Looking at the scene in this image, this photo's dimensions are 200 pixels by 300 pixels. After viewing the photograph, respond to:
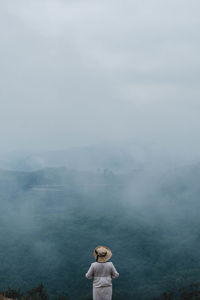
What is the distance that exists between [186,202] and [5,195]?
175 ft

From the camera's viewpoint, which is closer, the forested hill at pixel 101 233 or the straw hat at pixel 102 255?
the straw hat at pixel 102 255

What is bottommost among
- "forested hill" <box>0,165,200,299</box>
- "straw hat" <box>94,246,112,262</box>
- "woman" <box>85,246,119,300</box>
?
"woman" <box>85,246,119,300</box>

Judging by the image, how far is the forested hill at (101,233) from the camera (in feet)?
130

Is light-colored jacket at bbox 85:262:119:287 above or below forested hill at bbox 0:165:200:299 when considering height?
below

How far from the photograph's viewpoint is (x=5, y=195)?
85938 mm

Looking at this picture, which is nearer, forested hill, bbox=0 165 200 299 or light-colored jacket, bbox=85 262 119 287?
light-colored jacket, bbox=85 262 119 287

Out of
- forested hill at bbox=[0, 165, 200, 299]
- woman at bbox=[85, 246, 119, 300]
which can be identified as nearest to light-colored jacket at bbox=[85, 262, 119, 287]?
woman at bbox=[85, 246, 119, 300]

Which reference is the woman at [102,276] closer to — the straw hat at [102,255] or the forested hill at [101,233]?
the straw hat at [102,255]

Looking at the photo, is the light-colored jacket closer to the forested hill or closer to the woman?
the woman

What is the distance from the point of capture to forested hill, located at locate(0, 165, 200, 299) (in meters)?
39.6

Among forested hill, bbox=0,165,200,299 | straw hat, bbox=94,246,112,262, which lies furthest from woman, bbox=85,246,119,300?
forested hill, bbox=0,165,200,299

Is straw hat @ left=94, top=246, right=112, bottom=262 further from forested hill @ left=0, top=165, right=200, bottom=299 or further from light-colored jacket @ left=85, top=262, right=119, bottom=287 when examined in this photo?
forested hill @ left=0, top=165, right=200, bottom=299

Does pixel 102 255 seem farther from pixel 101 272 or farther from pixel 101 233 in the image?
pixel 101 233

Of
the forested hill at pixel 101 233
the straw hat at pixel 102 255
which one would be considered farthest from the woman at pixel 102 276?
the forested hill at pixel 101 233
